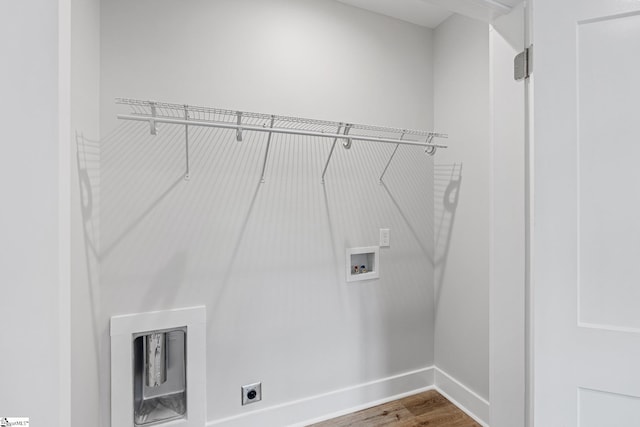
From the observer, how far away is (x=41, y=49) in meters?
0.47

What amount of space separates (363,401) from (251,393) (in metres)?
0.78

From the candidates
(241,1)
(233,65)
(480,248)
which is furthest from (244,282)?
(241,1)

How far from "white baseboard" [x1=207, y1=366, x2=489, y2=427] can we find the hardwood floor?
1.6 inches

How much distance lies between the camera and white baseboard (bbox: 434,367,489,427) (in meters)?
1.76

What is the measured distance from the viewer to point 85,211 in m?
1.23

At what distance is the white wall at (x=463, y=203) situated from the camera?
1.79 meters

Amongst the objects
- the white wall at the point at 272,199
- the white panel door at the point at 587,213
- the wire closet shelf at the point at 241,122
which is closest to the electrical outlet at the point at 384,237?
the white wall at the point at 272,199

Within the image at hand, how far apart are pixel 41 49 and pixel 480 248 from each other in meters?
2.07

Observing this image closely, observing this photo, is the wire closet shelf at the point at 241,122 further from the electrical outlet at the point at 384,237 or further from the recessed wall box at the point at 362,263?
the recessed wall box at the point at 362,263

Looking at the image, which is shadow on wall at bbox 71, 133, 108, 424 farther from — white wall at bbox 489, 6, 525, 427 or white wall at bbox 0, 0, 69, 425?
white wall at bbox 489, 6, 525, 427

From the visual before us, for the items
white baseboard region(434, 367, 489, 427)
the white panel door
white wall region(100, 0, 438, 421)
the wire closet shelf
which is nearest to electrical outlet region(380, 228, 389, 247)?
white wall region(100, 0, 438, 421)

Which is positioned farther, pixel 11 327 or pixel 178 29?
pixel 178 29

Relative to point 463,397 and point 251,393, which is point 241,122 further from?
point 463,397

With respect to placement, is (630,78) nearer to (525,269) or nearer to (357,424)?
(525,269)
